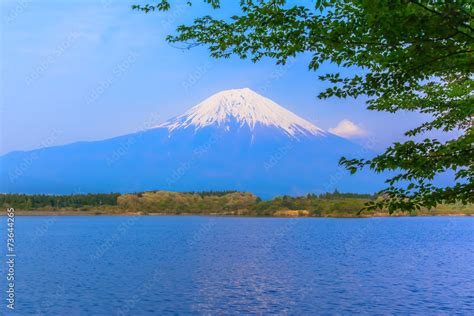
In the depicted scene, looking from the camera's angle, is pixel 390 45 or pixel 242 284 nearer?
pixel 390 45

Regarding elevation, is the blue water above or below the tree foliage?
below

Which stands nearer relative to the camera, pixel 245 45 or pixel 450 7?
pixel 450 7

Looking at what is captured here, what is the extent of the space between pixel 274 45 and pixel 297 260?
179ft

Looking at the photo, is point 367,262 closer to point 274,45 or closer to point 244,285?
point 244,285

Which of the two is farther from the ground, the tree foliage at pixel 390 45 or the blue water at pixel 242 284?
the tree foliage at pixel 390 45

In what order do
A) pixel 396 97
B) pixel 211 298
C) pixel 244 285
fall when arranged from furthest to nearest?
pixel 244 285 < pixel 211 298 < pixel 396 97

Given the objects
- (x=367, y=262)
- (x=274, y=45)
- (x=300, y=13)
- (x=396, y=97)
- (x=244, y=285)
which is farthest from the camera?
(x=367, y=262)

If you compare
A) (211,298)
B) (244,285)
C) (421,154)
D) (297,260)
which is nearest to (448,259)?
(297,260)

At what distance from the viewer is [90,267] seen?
5634 cm

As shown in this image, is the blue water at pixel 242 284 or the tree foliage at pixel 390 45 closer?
the tree foliage at pixel 390 45

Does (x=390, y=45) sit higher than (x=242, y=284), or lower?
higher

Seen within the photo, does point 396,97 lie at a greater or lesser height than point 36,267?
greater

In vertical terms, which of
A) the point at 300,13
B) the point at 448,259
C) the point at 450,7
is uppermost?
the point at 300,13

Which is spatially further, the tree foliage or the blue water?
the blue water
